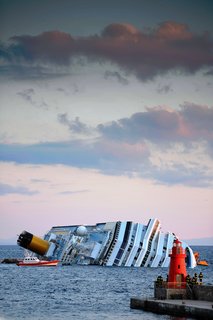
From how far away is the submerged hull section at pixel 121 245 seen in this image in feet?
336

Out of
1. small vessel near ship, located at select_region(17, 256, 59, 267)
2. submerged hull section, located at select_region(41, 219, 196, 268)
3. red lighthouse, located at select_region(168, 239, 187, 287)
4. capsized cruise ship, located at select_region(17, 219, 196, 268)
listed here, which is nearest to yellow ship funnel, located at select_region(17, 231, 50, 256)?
capsized cruise ship, located at select_region(17, 219, 196, 268)

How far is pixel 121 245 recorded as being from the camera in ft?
337

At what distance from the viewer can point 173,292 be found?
47.2 m

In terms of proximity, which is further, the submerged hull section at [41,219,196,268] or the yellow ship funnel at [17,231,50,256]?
the yellow ship funnel at [17,231,50,256]

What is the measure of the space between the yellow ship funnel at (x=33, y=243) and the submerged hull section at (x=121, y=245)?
3.69m

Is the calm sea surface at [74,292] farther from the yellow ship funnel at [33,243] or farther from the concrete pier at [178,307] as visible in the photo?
the yellow ship funnel at [33,243]

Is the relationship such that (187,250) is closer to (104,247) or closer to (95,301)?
(104,247)

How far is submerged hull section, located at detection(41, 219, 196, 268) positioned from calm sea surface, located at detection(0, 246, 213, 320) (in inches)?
66.1

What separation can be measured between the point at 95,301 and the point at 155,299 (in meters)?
11.5

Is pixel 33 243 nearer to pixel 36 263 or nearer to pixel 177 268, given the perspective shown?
pixel 36 263

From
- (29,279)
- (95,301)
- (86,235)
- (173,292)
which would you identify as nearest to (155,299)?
(173,292)

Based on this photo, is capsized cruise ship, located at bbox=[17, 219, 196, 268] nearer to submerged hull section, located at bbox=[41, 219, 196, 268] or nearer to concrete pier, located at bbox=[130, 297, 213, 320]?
submerged hull section, located at bbox=[41, 219, 196, 268]

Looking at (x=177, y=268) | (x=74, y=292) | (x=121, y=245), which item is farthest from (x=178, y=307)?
(x=121, y=245)

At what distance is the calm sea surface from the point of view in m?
48.3
